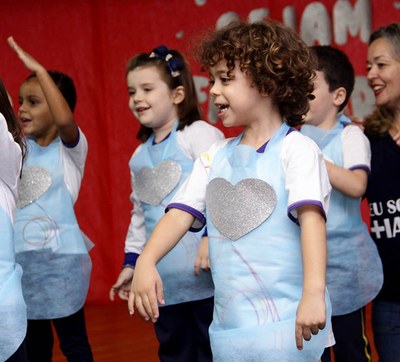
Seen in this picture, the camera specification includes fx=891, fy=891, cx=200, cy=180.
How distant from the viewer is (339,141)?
101 inches

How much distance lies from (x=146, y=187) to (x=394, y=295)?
32.3 inches

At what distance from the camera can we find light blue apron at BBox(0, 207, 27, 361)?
1.89 meters

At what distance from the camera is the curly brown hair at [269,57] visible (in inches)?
74.4

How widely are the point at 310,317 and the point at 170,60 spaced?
1.44 meters

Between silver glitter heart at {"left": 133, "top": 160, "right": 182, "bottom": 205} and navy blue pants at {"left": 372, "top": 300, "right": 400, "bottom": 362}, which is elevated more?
silver glitter heart at {"left": 133, "top": 160, "right": 182, "bottom": 205}

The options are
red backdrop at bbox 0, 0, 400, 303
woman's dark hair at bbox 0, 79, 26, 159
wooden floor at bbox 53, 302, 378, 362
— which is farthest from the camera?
red backdrop at bbox 0, 0, 400, 303

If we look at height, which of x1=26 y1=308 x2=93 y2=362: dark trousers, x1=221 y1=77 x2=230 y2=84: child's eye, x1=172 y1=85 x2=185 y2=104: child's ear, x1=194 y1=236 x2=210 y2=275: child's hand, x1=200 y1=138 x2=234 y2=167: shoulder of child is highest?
x1=221 y1=77 x2=230 y2=84: child's eye

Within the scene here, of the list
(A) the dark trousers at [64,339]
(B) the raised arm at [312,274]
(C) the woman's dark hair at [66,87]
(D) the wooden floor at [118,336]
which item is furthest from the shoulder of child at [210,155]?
(D) the wooden floor at [118,336]

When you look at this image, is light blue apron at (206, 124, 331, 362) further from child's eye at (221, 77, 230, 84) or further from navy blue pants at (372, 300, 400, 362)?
navy blue pants at (372, 300, 400, 362)

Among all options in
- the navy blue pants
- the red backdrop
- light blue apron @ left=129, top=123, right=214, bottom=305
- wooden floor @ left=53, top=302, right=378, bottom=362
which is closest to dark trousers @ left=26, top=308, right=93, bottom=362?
light blue apron @ left=129, top=123, right=214, bottom=305

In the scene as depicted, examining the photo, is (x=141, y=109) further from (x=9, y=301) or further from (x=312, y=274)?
(x=312, y=274)

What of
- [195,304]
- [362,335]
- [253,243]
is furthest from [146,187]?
[253,243]

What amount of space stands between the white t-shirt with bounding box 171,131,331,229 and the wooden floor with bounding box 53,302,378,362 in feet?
5.72

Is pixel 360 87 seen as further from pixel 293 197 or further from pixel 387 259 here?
pixel 293 197
